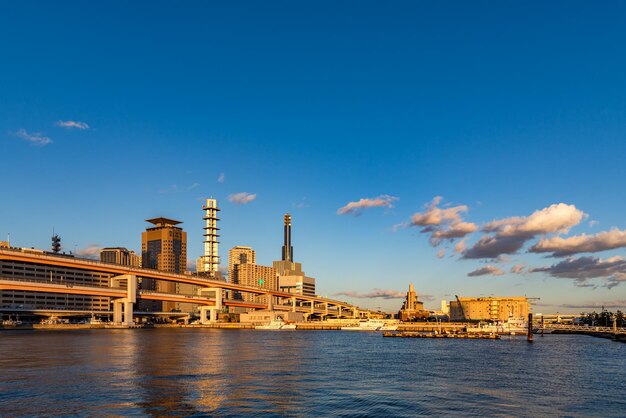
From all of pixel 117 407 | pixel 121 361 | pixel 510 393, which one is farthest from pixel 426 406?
pixel 121 361

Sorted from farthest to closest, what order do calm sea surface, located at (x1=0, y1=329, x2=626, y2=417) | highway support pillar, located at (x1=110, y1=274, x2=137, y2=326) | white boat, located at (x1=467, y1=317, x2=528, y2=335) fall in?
highway support pillar, located at (x1=110, y1=274, x2=137, y2=326) < white boat, located at (x1=467, y1=317, x2=528, y2=335) < calm sea surface, located at (x1=0, y1=329, x2=626, y2=417)

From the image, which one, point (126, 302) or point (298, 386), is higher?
point (298, 386)

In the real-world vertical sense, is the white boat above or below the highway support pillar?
below

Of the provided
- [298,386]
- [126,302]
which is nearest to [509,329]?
[126,302]

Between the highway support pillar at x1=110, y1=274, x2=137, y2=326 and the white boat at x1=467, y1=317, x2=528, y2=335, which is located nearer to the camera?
the white boat at x1=467, y1=317, x2=528, y2=335

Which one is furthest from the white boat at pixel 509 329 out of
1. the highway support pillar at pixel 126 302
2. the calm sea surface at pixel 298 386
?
the highway support pillar at pixel 126 302

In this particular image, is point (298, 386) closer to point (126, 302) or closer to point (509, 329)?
point (126, 302)

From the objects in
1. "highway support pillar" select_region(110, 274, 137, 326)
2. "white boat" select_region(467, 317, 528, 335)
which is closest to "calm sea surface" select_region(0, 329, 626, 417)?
"white boat" select_region(467, 317, 528, 335)

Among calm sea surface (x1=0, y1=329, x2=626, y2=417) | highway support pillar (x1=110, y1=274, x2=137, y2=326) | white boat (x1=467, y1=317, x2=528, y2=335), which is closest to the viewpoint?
calm sea surface (x1=0, y1=329, x2=626, y2=417)

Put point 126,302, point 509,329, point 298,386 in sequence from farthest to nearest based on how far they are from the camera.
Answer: point 126,302
point 509,329
point 298,386

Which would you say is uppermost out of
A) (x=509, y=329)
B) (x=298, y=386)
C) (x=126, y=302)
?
(x=298, y=386)

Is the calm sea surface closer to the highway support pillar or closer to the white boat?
the white boat

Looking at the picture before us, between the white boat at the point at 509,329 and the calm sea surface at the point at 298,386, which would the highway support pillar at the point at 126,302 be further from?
the white boat at the point at 509,329

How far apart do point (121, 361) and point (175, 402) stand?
101 ft
